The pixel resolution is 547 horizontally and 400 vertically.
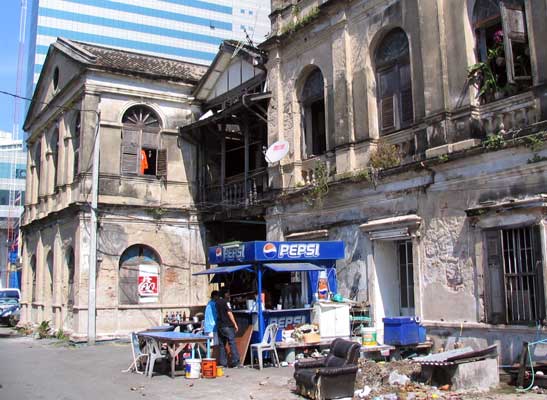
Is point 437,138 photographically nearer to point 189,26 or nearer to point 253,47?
point 253,47

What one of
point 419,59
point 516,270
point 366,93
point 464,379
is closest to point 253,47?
point 366,93

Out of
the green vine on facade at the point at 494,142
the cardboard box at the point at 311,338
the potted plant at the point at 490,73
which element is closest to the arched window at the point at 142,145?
the cardboard box at the point at 311,338

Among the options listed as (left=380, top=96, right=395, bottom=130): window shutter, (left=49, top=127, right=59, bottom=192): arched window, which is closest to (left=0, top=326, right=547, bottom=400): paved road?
(left=380, top=96, right=395, bottom=130): window shutter

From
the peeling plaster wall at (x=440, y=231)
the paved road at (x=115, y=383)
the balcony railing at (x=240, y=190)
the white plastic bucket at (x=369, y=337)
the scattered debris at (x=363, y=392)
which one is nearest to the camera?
the scattered debris at (x=363, y=392)

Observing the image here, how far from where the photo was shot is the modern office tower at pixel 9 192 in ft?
171

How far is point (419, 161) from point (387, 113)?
2.21 meters

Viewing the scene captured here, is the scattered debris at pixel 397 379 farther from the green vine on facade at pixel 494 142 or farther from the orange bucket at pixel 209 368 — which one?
the green vine on facade at pixel 494 142

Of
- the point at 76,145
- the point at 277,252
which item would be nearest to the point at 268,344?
the point at 277,252

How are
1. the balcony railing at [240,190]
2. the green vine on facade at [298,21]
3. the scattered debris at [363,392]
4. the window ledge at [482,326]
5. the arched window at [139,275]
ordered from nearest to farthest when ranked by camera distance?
the scattered debris at [363,392] < the window ledge at [482,326] < the green vine on facade at [298,21] < the balcony railing at [240,190] < the arched window at [139,275]

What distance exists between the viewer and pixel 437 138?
13.0 meters

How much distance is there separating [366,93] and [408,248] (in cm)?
401

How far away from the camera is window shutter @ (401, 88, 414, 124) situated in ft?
47.1

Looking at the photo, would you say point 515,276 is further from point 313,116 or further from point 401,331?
point 313,116

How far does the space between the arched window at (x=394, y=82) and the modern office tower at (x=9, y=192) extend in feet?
141
